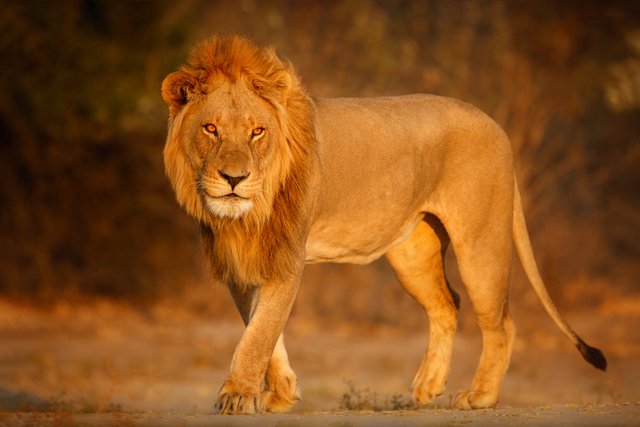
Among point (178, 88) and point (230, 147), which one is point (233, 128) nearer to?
point (230, 147)

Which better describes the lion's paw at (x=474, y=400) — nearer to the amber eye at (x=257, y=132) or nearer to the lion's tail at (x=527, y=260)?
the lion's tail at (x=527, y=260)

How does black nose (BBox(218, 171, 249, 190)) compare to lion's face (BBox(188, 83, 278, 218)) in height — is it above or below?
below

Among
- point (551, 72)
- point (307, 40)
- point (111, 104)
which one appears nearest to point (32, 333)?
point (111, 104)

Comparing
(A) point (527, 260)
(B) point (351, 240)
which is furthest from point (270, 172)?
(A) point (527, 260)

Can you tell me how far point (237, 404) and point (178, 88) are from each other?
133cm

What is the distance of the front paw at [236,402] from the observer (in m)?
4.73

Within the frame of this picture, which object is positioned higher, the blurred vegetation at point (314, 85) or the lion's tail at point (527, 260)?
the blurred vegetation at point (314, 85)

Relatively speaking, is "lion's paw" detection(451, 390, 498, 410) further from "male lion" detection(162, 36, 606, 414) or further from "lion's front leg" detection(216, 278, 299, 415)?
"lion's front leg" detection(216, 278, 299, 415)

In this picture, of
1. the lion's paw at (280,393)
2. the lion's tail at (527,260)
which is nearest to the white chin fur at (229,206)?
the lion's paw at (280,393)

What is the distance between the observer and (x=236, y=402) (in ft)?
15.5

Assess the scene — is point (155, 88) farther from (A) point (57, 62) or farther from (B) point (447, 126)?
(B) point (447, 126)

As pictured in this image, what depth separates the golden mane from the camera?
5.06 metres

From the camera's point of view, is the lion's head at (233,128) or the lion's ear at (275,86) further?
the lion's ear at (275,86)

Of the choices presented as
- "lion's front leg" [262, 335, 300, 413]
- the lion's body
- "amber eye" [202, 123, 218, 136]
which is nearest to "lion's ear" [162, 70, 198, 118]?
"amber eye" [202, 123, 218, 136]
